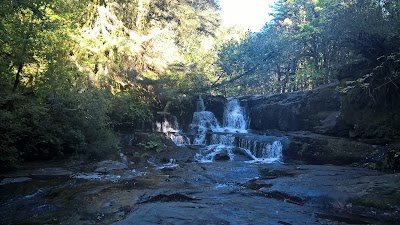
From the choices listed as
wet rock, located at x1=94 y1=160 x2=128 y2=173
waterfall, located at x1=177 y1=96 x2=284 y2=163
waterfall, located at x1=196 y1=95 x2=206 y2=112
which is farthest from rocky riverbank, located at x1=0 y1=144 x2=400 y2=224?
waterfall, located at x1=196 y1=95 x2=206 y2=112

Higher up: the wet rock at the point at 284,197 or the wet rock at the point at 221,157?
the wet rock at the point at 221,157

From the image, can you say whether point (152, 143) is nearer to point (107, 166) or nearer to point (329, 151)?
point (107, 166)

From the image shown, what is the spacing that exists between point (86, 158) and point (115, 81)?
6.63 m

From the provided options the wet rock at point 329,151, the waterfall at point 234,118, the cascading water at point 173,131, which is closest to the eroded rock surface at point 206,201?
the wet rock at point 329,151

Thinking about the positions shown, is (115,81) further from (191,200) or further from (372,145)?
(372,145)

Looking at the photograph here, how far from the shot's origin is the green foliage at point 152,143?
51.7ft

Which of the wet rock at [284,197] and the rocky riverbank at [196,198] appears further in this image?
the wet rock at [284,197]

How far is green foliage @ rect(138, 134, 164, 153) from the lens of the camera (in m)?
15.7

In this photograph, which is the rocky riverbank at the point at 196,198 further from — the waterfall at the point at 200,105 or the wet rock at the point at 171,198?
the waterfall at the point at 200,105

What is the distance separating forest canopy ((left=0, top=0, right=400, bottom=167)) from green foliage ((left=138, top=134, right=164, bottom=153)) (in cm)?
165

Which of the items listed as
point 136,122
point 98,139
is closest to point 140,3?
point 136,122

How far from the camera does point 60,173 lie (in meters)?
9.96

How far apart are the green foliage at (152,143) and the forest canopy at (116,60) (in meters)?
1.65

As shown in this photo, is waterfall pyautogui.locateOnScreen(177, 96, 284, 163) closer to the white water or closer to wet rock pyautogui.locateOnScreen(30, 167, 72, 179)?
the white water
